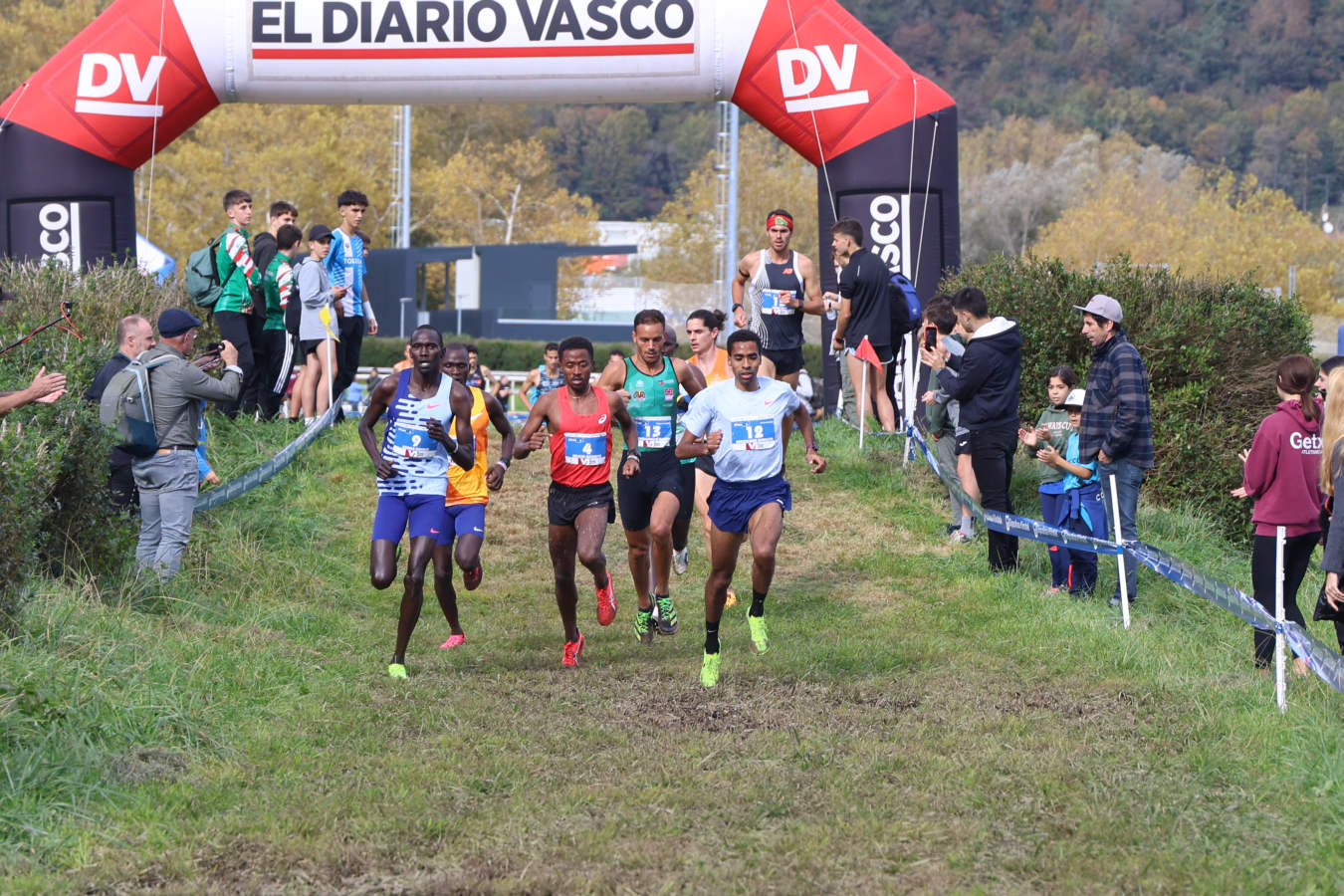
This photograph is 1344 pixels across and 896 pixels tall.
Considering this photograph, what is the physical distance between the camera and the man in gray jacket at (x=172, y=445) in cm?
998

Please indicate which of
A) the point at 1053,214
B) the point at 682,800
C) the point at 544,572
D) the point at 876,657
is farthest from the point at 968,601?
the point at 1053,214

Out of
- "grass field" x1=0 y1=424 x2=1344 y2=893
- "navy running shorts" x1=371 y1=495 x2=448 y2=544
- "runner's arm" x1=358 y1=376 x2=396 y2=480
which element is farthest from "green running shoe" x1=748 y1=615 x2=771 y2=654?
"runner's arm" x1=358 y1=376 x2=396 y2=480

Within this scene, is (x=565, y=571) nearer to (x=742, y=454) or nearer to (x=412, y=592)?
(x=412, y=592)

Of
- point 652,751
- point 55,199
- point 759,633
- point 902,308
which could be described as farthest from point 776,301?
point 55,199

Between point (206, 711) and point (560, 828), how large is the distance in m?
2.33

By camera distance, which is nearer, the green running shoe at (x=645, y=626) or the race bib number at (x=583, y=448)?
the race bib number at (x=583, y=448)

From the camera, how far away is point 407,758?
6.91 m

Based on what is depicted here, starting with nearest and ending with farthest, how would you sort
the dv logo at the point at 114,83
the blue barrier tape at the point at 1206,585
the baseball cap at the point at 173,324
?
the blue barrier tape at the point at 1206,585, the baseball cap at the point at 173,324, the dv logo at the point at 114,83

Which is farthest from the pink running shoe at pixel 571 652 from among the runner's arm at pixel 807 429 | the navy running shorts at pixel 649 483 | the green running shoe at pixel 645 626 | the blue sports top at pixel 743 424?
the runner's arm at pixel 807 429

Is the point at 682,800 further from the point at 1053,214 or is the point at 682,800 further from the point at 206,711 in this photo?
the point at 1053,214

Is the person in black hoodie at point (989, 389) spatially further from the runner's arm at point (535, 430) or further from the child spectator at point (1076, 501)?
the runner's arm at point (535, 430)

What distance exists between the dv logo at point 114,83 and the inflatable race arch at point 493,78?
0.02m

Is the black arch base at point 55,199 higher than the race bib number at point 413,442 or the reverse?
higher

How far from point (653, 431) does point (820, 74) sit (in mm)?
7226
